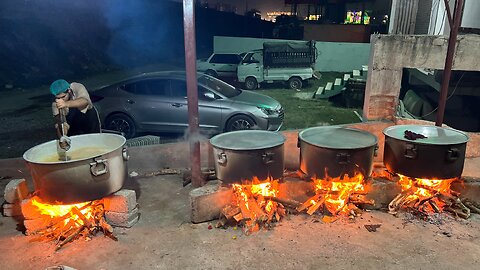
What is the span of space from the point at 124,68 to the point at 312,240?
2636 cm

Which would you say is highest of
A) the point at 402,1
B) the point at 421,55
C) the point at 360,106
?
the point at 402,1

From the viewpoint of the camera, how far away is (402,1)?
12266mm

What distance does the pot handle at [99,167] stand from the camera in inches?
169

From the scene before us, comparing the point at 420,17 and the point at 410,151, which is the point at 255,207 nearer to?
the point at 410,151

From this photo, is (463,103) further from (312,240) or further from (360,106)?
(312,240)

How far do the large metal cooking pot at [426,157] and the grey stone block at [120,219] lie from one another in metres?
4.11

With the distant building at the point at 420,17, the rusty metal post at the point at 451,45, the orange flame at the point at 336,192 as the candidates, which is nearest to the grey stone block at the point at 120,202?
the orange flame at the point at 336,192

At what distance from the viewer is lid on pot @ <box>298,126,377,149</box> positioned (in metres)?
5.22

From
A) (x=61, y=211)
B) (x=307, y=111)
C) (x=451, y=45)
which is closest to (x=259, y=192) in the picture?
(x=61, y=211)

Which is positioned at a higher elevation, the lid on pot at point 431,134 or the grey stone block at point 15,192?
the lid on pot at point 431,134

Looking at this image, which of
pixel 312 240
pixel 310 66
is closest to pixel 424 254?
pixel 312 240

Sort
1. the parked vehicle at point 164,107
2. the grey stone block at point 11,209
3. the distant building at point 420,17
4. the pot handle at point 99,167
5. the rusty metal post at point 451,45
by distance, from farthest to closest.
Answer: the distant building at point 420,17, the parked vehicle at point 164,107, the rusty metal post at point 451,45, the grey stone block at point 11,209, the pot handle at point 99,167

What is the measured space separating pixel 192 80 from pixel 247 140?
134 centimetres

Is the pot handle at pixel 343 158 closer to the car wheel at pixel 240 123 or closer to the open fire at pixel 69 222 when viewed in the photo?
the open fire at pixel 69 222
